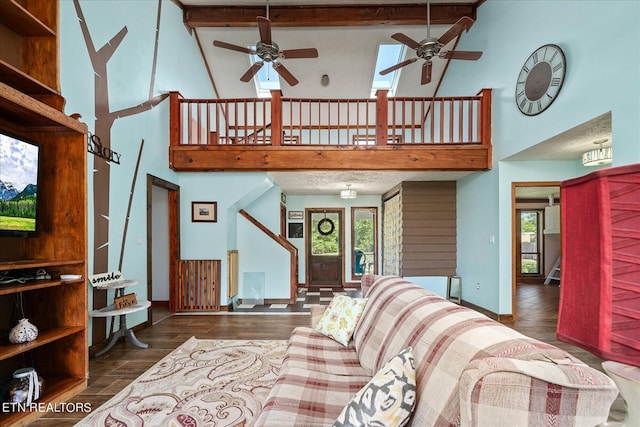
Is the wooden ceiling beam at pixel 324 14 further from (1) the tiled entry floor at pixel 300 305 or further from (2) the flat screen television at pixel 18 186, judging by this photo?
(1) the tiled entry floor at pixel 300 305

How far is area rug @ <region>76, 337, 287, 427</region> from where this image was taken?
6.64 feet

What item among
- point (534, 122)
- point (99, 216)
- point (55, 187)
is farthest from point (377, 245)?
point (55, 187)

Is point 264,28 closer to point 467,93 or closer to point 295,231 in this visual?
point 467,93

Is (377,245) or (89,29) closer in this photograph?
(89,29)

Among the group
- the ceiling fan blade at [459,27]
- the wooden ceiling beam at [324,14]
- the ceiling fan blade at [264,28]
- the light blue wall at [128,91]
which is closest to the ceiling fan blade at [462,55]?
the ceiling fan blade at [459,27]

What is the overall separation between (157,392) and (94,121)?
265 centimetres

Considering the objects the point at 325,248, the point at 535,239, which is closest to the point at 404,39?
the point at 325,248

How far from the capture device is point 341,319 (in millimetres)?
2295

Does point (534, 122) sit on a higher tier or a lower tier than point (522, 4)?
lower

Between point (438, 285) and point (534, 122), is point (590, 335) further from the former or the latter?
point (438, 285)

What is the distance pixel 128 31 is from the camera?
369 centimetres

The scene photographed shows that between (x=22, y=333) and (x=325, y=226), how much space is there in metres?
6.13

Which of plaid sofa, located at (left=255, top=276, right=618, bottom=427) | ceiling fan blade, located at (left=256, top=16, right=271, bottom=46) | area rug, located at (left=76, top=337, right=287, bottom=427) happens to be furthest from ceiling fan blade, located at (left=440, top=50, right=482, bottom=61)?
area rug, located at (left=76, top=337, right=287, bottom=427)

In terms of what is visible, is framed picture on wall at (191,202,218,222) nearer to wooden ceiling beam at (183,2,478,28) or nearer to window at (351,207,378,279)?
wooden ceiling beam at (183,2,478,28)
